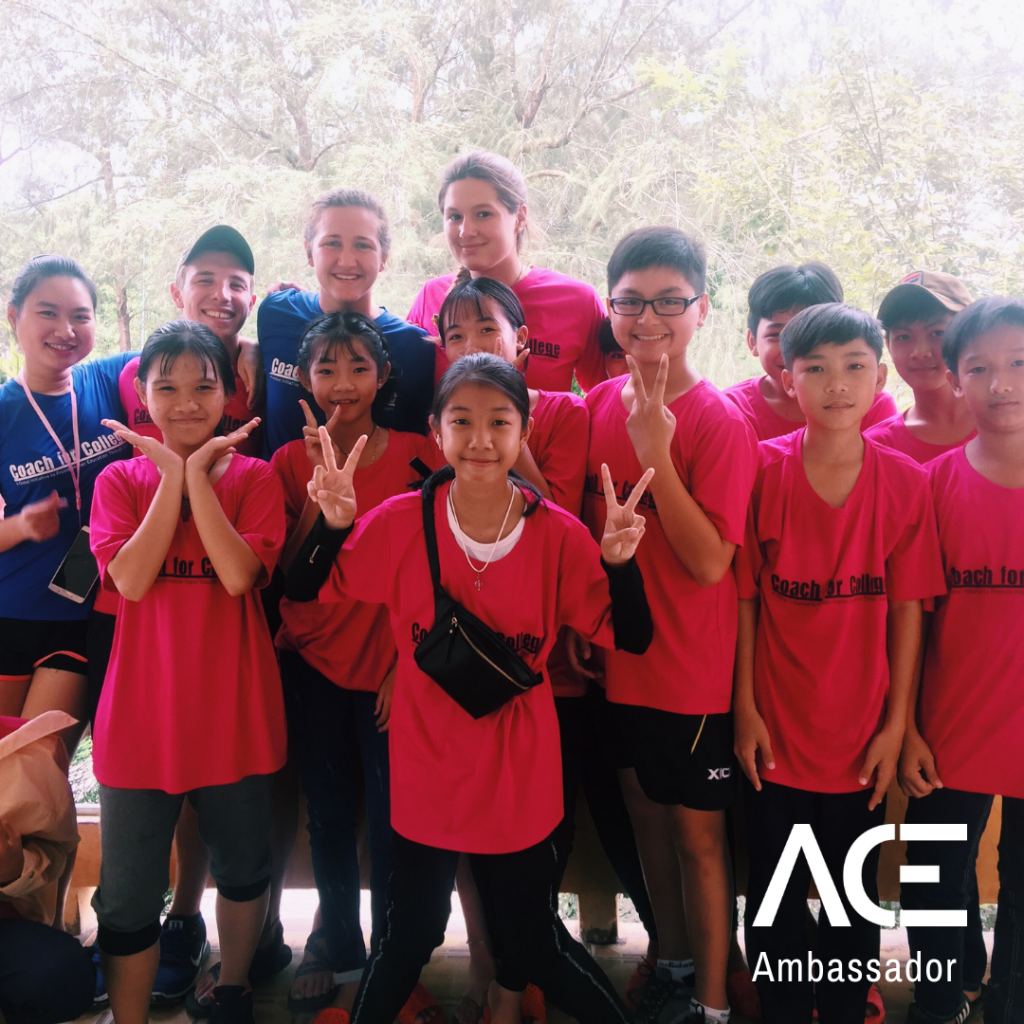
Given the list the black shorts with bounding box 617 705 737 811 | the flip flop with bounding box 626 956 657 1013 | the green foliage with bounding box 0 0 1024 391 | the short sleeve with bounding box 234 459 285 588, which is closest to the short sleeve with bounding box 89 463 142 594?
the short sleeve with bounding box 234 459 285 588

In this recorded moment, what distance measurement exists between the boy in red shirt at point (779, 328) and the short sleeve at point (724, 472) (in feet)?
1.27

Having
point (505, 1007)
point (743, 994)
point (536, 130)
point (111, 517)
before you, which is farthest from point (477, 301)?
point (536, 130)

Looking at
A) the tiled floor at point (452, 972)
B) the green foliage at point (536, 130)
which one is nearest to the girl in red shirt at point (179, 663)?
the tiled floor at point (452, 972)

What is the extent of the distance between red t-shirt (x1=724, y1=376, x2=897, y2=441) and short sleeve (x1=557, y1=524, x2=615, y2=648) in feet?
2.21

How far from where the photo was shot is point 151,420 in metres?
2.01

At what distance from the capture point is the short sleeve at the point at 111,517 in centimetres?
167

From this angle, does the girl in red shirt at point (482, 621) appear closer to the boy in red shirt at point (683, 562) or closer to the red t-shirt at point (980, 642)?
the boy in red shirt at point (683, 562)

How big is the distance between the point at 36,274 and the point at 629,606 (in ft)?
5.32

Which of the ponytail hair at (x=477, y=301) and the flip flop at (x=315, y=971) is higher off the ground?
the ponytail hair at (x=477, y=301)

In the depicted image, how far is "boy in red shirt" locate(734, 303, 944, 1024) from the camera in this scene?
167 centimetres

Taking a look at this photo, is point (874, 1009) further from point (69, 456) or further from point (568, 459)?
point (69, 456)

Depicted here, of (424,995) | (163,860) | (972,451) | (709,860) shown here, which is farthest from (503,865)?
(972,451)

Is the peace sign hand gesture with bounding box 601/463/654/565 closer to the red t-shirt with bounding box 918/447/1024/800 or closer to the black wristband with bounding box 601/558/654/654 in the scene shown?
the black wristband with bounding box 601/558/654/654

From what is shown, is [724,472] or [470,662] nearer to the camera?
[470,662]
